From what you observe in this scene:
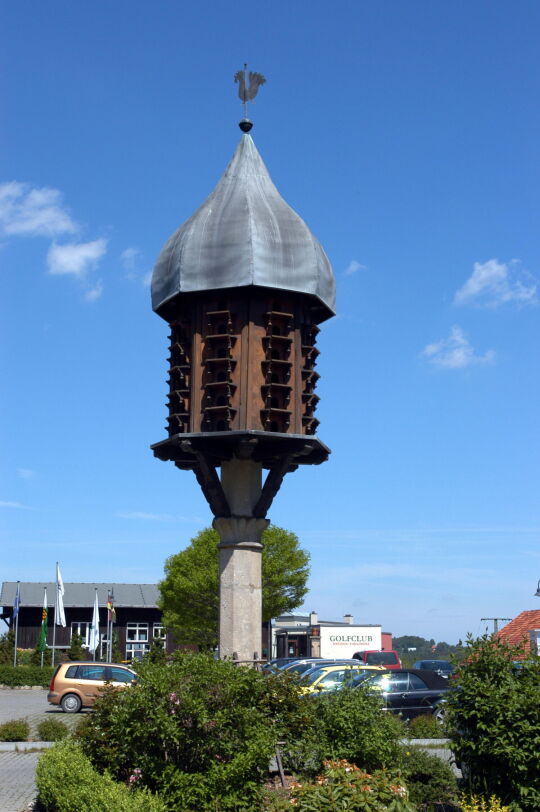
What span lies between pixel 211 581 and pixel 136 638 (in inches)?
1104

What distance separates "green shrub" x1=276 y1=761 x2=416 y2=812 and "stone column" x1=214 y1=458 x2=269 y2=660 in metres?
9.30

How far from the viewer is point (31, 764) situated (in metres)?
16.3

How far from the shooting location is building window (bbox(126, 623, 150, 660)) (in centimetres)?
6938

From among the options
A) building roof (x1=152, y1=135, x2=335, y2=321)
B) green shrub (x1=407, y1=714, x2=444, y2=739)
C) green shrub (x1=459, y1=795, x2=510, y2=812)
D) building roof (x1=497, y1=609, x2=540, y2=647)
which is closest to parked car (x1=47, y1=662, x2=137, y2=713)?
green shrub (x1=407, y1=714, x2=444, y2=739)

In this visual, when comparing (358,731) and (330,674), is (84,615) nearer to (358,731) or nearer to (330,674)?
(330,674)

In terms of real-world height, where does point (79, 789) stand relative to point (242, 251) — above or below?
below

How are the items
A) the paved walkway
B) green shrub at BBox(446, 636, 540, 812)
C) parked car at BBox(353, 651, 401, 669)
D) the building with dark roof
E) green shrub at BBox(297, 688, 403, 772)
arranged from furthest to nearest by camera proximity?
the building with dark roof < parked car at BBox(353, 651, 401, 669) < the paved walkway < green shrub at BBox(297, 688, 403, 772) < green shrub at BBox(446, 636, 540, 812)

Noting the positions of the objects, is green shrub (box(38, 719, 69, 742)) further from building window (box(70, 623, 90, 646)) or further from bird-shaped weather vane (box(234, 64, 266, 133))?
building window (box(70, 623, 90, 646))

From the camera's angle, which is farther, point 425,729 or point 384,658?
point 384,658

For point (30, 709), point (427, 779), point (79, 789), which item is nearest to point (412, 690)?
point (427, 779)

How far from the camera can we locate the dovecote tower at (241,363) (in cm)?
1933

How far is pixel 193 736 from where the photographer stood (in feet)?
36.1

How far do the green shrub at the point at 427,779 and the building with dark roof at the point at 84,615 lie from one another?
2265 inches

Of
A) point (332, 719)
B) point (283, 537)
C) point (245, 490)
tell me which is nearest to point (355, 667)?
point (245, 490)
